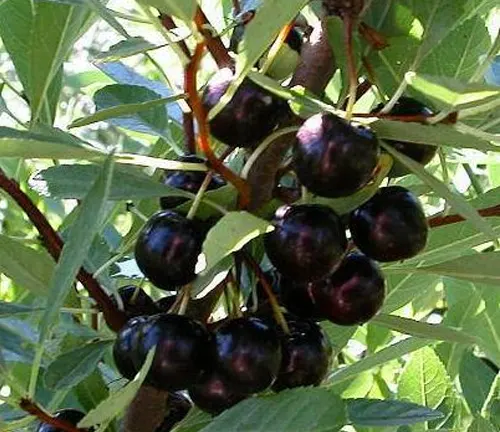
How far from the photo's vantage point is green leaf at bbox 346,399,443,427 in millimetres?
802

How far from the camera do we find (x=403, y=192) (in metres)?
0.74

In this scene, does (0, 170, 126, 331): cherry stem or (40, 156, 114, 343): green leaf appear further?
(0, 170, 126, 331): cherry stem

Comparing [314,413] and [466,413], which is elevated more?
[314,413]

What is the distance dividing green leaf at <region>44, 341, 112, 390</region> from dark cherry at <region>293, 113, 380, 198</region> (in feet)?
0.68

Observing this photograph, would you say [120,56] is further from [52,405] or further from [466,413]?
[466,413]

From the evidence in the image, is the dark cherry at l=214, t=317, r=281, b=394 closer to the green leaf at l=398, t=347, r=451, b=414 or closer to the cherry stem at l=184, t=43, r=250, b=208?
the cherry stem at l=184, t=43, r=250, b=208

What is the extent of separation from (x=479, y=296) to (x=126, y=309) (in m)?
0.57

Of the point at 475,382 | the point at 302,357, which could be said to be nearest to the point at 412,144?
the point at 302,357

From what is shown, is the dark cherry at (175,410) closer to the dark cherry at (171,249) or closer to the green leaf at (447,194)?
the dark cherry at (171,249)

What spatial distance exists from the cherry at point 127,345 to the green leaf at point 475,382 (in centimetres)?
58

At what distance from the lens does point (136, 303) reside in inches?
33.0

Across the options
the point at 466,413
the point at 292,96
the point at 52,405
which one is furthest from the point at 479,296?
the point at 292,96

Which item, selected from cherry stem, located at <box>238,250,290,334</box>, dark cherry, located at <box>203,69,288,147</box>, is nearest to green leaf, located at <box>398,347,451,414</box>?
cherry stem, located at <box>238,250,290,334</box>

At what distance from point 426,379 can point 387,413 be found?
298 millimetres
